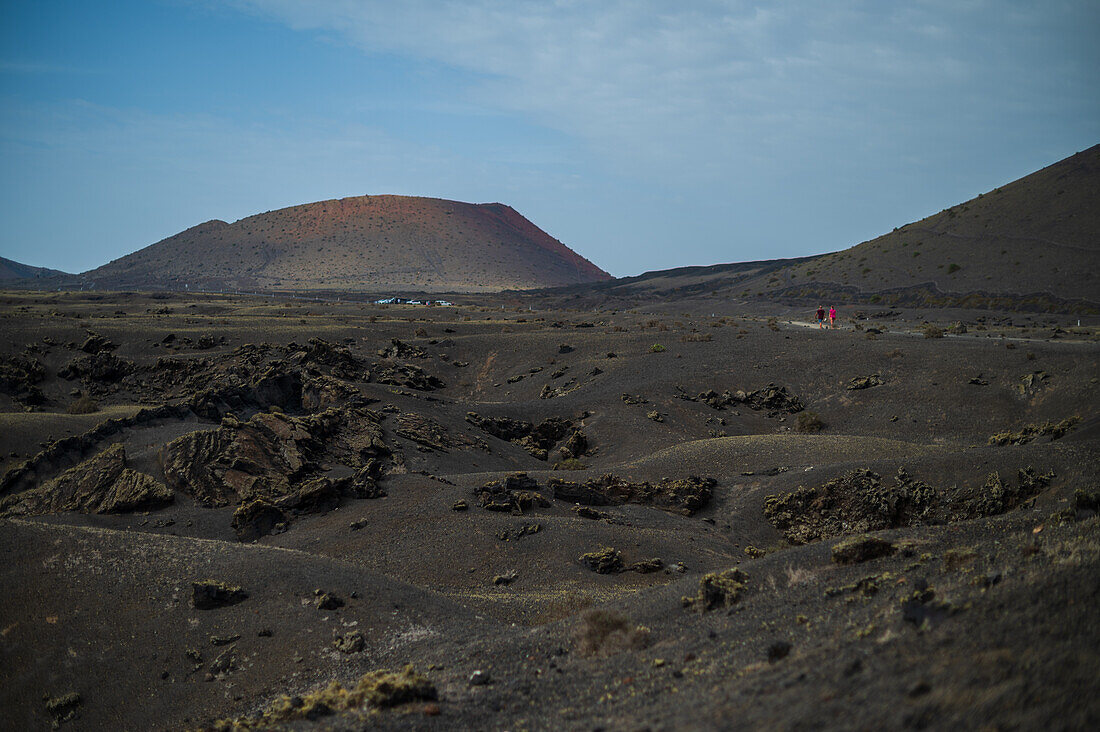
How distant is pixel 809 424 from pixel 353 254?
138 meters

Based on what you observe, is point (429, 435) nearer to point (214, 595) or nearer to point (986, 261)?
point (214, 595)

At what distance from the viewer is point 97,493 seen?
52.6ft

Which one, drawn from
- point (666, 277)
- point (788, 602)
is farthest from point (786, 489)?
point (666, 277)

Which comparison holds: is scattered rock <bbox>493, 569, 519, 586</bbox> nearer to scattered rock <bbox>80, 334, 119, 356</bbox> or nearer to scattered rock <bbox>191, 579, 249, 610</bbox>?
scattered rock <bbox>191, 579, 249, 610</bbox>

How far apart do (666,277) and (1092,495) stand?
119 meters

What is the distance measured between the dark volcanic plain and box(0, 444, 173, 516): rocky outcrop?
0.24 ft

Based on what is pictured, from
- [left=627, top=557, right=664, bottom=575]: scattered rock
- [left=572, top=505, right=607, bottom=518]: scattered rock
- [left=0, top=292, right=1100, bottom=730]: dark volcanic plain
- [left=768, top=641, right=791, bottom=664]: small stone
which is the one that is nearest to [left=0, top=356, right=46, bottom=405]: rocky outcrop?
[left=0, top=292, right=1100, bottom=730]: dark volcanic plain

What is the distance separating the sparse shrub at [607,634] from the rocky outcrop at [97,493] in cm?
1225

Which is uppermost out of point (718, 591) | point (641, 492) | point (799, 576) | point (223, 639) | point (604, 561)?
point (799, 576)

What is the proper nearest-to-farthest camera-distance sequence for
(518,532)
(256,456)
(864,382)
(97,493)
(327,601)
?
(327,601) → (518,532) → (97,493) → (256,456) → (864,382)

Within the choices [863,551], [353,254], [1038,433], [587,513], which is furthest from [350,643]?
[353,254]

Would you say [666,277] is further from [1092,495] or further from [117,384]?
[1092,495]

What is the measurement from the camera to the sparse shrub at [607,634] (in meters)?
7.54

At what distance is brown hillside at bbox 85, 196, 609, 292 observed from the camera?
138500mm
